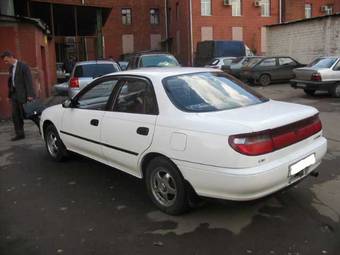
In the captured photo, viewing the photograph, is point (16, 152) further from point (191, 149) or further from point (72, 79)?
point (72, 79)

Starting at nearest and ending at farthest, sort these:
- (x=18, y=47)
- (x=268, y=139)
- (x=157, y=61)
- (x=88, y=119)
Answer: (x=268, y=139)
(x=88, y=119)
(x=18, y=47)
(x=157, y=61)

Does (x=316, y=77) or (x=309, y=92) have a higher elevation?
(x=316, y=77)

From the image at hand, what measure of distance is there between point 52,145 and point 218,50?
69.8 feet

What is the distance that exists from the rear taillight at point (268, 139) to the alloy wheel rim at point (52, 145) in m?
3.73

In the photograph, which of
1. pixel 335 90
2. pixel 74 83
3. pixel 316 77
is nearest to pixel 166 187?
pixel 74 83

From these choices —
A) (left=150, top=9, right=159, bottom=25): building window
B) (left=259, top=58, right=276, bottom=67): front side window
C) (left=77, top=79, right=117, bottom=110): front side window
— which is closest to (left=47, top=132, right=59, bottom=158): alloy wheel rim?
(left=77, top=79, right=117, bottom=110): front side window

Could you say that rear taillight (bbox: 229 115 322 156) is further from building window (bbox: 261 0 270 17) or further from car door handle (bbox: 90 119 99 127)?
building window (bbox: 261 0 270 17)

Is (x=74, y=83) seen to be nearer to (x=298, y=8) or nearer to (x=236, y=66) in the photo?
(x=236, y=66)

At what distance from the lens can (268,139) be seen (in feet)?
13.3

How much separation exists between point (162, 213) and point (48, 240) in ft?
3.93

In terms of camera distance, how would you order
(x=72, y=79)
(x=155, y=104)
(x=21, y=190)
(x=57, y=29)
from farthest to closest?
(x=57, y=29) < (x=72, y=79) < (x=21, y=190) < (x=155, y=104)

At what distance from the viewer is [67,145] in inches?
253

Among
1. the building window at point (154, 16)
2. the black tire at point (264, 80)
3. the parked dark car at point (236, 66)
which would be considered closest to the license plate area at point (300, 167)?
the black tire at point (264, 80)

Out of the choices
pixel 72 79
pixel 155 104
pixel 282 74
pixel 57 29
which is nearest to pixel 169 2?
pixel 57 29
